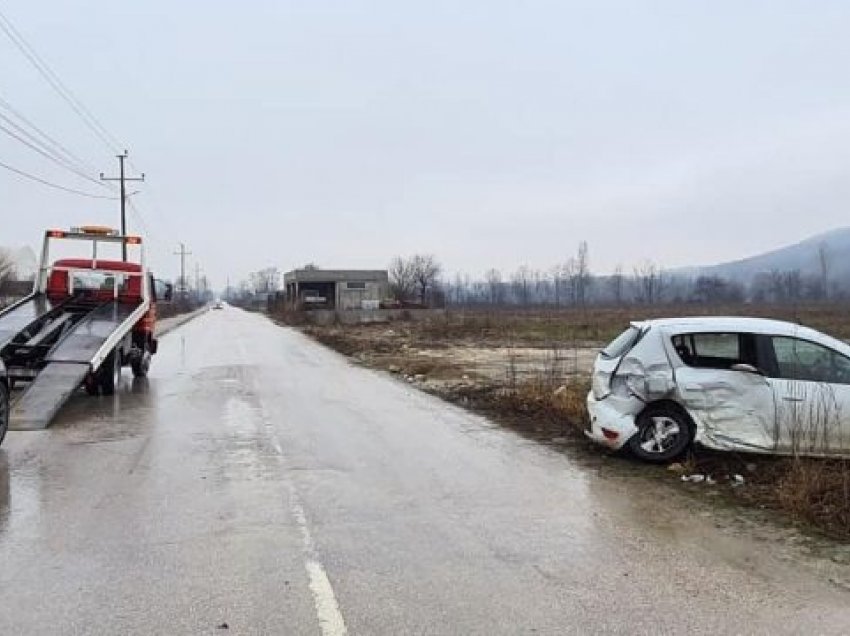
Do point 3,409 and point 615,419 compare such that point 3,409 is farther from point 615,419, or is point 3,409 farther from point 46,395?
point 615,419

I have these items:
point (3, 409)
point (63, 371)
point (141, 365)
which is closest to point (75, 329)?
point (63, 371)

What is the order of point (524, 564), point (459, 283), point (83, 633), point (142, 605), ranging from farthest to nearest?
point (459, 283), point (524, 564), point (142, 605), point (83, 633)

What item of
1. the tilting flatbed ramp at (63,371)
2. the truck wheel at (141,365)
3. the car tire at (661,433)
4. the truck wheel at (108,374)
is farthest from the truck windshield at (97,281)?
the car tire at (661,433)

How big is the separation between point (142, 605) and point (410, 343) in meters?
32.7

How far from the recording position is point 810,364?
9312 millimetres

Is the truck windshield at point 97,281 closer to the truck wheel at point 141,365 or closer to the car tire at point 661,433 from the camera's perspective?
the truck wheel at point 141,365

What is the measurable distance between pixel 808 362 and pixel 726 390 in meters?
0.88

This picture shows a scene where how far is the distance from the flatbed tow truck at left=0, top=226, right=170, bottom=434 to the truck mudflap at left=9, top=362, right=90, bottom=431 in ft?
0.04

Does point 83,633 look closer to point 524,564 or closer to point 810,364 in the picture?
point 524,564

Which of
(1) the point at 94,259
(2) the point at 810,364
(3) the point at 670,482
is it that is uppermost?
(1) the point at 94,259

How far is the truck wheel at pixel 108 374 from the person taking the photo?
1669 centimetres

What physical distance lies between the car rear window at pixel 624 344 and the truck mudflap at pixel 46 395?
777 cm

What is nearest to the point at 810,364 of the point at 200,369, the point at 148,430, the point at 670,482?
the point at 670,482

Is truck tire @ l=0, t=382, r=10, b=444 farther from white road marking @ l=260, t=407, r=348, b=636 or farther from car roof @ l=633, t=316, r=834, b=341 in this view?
car roof @ l=633, t=316, r=834, b=341
